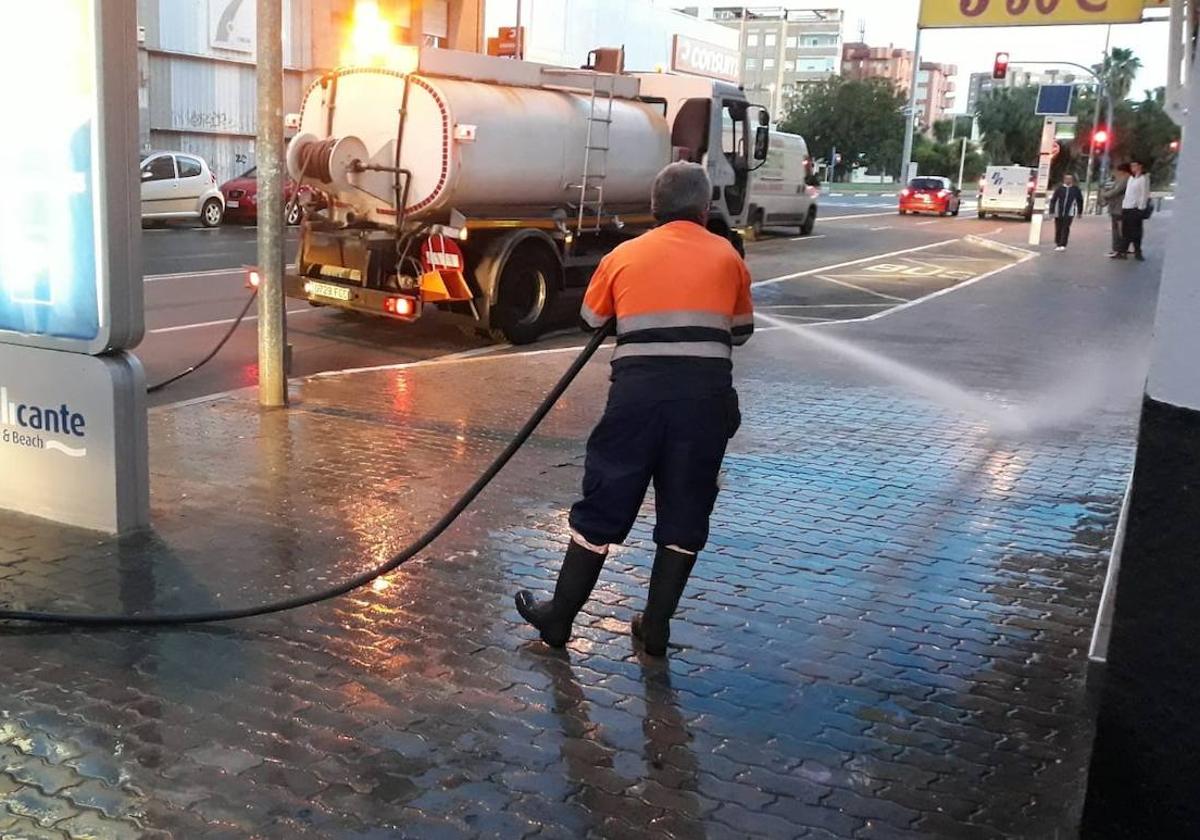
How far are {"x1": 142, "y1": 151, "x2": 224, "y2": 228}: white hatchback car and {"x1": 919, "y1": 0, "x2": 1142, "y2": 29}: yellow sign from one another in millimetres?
20891

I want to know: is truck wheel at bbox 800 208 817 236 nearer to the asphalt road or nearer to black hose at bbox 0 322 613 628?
the asphalt road

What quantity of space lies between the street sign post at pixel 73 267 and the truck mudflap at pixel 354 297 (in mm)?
Answer: 5753

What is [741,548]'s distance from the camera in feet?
20.2

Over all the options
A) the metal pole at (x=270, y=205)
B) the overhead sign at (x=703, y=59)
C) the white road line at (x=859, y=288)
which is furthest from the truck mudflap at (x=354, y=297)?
the overhead sign at (x=703, y=59)

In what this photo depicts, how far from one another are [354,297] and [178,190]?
15294 mm

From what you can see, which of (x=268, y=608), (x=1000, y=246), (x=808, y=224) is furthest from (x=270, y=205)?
(x=808, y=224)

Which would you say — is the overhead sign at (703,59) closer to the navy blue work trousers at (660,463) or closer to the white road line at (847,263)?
the white road line at (847,263)

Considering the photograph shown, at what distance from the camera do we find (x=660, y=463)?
4.53 metres

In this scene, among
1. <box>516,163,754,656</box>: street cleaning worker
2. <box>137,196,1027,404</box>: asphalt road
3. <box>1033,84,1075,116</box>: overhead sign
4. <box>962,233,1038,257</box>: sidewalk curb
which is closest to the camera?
<box>516,163,754,656</box>: street cleaning worker

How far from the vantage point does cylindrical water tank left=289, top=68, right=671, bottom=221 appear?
38.2ft

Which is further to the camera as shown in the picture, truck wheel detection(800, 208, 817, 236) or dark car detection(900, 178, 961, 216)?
dark car detection(900, 178, 961, 216)

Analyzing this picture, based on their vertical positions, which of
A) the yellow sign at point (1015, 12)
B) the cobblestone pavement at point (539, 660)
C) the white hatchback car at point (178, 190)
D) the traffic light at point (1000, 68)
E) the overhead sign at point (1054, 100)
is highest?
the traffic light at point (1000, 68)

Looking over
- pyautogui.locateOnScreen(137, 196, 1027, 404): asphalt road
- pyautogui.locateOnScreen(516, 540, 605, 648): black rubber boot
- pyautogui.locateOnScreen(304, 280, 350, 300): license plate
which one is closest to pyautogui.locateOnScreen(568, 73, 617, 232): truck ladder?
pyautogui.locateOnScreen(137, 196, 1027, 404): asphalt road

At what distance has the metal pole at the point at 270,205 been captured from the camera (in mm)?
8383
